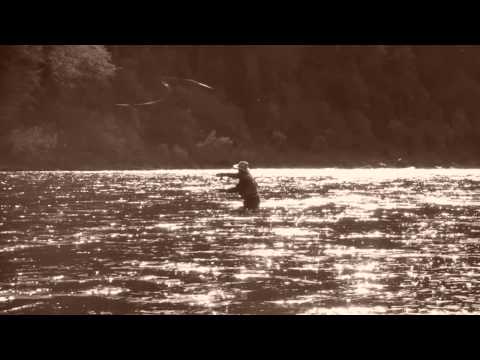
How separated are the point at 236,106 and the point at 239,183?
53490 mm

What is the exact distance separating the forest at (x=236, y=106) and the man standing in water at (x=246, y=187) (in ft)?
126

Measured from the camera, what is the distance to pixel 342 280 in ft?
48.1

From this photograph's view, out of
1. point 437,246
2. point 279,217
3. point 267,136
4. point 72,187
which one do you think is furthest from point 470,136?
point 437,246

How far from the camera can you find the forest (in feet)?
205

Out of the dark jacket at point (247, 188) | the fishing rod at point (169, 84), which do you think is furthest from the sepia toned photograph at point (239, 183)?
the fishing rod at point (169, 84)

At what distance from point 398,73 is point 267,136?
14.4 metres

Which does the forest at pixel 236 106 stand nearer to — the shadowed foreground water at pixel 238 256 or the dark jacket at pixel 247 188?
the shadowed foreground water at pixel 238 256

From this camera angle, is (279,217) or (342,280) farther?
(279,217)

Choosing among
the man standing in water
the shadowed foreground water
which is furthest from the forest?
the man standing in water

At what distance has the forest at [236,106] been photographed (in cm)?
6259

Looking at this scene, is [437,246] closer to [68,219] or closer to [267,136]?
[68,219]

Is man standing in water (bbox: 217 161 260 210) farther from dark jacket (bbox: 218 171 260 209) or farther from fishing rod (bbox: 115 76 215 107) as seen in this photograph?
fishing rod (bbox: 115 76 215 107)

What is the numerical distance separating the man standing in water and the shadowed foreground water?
49 cm

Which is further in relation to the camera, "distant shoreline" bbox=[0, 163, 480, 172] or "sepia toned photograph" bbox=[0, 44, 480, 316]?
"distant shoreline" bbox=[0, 163, 480, 172]
